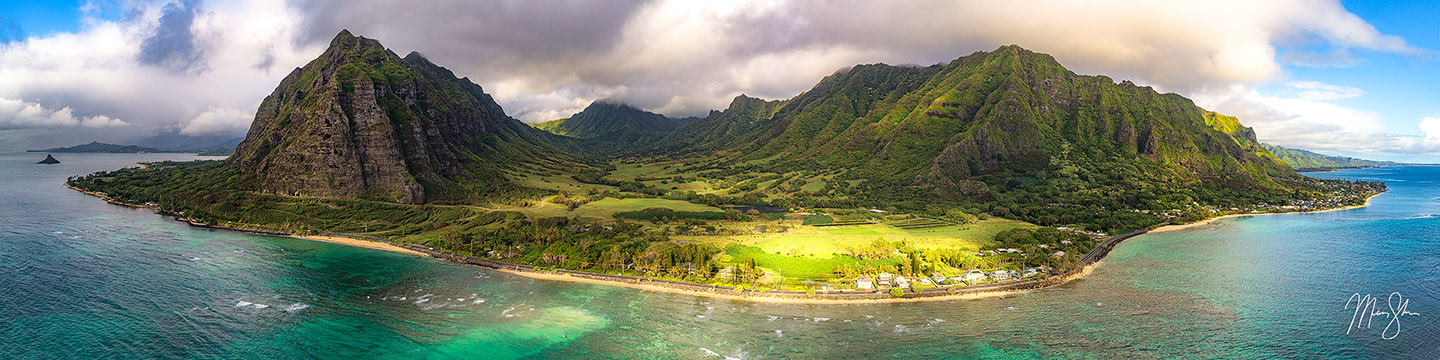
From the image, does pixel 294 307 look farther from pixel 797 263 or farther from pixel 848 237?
pixel 848 237

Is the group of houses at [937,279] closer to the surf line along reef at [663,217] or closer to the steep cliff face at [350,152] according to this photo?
the surf line along reef at [663,217]

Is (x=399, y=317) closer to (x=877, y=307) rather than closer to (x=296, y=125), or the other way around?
(x=877, y=307)

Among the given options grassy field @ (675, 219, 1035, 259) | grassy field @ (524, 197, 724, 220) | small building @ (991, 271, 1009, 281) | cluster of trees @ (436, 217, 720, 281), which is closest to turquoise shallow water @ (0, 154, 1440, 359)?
small building @ (991, 271, 1009, 281)
